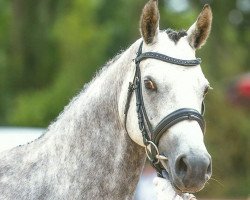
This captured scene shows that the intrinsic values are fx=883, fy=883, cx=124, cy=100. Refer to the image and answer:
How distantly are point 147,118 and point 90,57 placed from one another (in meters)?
24.8

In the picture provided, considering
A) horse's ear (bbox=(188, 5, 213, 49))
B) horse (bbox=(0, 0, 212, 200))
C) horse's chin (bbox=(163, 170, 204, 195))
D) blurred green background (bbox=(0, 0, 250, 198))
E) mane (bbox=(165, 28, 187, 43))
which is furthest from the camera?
blurred green background (bbox=(0, 0, 250, 198))

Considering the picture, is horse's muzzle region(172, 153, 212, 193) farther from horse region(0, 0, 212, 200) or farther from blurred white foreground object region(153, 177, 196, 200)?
blurred white foreground object region(153, 177, 196, 200)

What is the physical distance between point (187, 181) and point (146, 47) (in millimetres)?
1110

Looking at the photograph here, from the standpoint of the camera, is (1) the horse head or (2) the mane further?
(2) the mane

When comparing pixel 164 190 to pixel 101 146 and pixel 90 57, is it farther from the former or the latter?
pixel 90 57

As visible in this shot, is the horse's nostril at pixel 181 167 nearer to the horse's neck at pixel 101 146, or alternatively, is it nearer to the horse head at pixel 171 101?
the horse head at pixel 171 101

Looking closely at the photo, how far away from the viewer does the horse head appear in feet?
19.2

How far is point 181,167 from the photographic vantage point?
5.87m

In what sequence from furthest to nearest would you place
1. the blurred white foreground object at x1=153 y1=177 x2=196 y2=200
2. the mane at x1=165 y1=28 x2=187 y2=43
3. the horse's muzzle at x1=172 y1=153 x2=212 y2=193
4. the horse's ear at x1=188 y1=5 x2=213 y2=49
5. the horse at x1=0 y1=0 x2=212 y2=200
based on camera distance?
the horse's ear at x1=188 y1=5 x2=213 y2=49 → the mane at x1=165 y1=28 x2=187 y2=43 → the blurred white foreground object at x1=153 y1=177 x2=196 y2=200 → the horse at x1=0 y1=0 x2=212 y2=200 → the horse's muzzle at x1=172 y1=153 x2=212 y2=193

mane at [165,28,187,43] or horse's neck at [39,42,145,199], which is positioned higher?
mane at [165,28,187,43]

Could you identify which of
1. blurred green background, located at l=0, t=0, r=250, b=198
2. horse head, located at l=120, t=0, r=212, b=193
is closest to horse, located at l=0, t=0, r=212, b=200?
horse head, located at l=120, t=0, r=212, b=193

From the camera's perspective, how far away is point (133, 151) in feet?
21.1

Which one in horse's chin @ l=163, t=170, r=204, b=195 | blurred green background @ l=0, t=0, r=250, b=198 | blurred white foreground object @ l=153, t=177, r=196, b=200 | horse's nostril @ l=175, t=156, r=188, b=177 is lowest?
blurred green background @ l=0, t=0, r=250, b=198

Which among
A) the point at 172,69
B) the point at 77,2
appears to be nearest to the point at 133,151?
the point at 172,69
